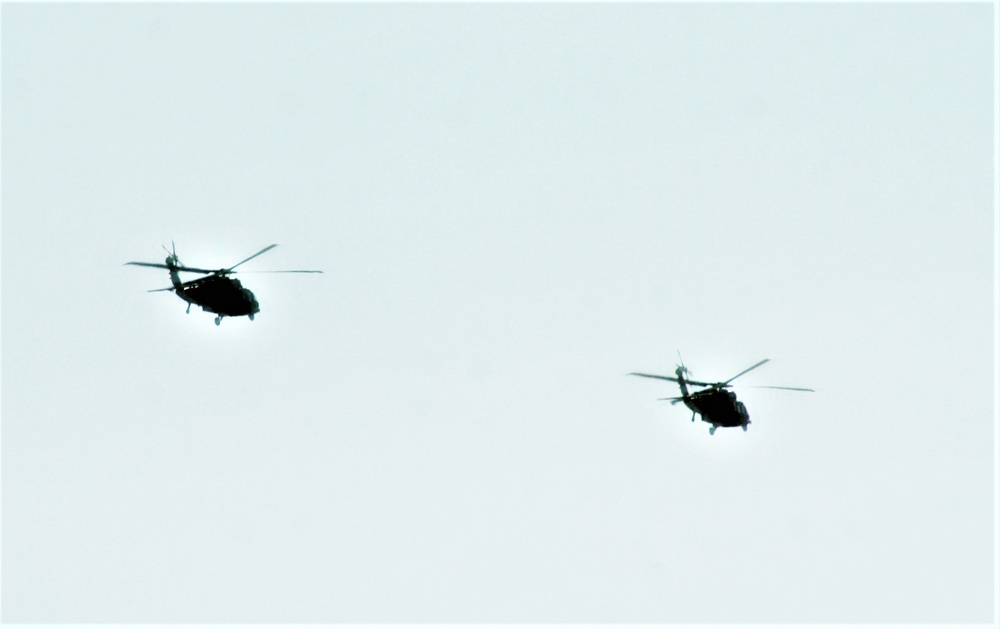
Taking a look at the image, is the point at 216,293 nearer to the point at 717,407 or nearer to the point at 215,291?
the point at 215,291

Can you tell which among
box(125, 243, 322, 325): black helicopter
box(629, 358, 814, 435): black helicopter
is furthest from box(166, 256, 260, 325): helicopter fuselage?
box(629, 358, 814, 435): black helicopter

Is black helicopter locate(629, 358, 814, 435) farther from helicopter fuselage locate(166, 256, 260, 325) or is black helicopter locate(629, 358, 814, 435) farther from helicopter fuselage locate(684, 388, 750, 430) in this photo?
helicopter fuselage locate(166, 256, 260, 325)

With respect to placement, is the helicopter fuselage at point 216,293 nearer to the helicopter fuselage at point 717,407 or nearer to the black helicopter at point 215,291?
the black helicopter at point 215,291

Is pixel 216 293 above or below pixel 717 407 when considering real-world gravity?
above

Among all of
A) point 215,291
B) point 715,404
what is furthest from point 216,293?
point 715,404

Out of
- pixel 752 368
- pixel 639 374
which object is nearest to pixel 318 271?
pixel 639 374

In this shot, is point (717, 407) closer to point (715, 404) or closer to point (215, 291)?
point (715, 404)

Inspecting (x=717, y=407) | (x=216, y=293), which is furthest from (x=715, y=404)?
(x=216, y=293)

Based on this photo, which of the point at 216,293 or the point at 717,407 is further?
the point at 717,407

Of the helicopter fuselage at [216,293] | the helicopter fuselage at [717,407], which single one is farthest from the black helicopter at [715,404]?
the helicopter fuselage at [216,293]
